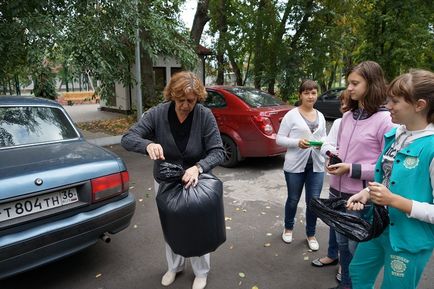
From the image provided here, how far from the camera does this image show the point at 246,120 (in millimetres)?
5992

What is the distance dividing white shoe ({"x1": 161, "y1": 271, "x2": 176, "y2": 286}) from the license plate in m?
0.99

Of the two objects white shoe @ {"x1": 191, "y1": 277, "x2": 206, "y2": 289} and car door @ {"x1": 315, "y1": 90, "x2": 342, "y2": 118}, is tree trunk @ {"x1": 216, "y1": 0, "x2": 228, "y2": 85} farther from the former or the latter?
white shoe @ {"x1": 191, "y1": 277, "x2": 206, "y2": 289}

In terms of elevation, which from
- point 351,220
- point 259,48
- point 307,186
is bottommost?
point 307,186

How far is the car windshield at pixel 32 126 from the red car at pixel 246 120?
3194mm

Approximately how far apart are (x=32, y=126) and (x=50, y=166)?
0.93 metres

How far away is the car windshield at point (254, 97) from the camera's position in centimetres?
635

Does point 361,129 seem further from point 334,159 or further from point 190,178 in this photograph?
point 190,178

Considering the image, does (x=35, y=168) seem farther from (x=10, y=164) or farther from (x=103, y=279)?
(x=103, y=279)

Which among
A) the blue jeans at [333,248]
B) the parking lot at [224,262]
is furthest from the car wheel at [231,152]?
the blue jeans at [333,248]

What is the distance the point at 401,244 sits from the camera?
1.66 meters

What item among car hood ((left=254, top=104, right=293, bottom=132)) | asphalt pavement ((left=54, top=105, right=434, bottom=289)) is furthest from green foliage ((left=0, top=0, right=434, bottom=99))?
asphalt pavement ((left=54, top=105, right=434, bottom=289))

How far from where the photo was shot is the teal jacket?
1.59 m

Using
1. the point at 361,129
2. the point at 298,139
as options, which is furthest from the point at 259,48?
the point at 361,129

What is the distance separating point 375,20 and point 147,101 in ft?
35.2
